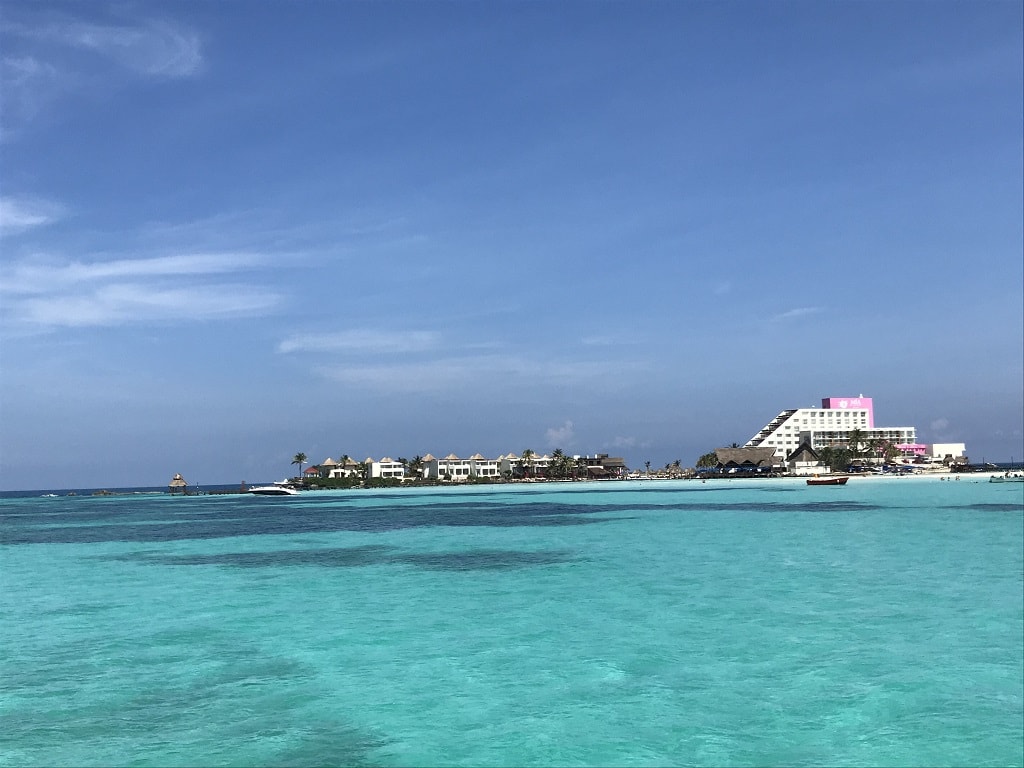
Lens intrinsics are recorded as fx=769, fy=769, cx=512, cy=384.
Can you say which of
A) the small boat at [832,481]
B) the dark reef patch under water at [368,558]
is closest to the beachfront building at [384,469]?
the small boat at [832,481]

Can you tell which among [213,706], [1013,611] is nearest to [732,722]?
A: [213,706]

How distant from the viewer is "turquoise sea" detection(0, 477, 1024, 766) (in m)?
12.1

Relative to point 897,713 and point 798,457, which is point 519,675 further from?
point 798,457

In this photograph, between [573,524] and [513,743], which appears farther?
[573,524]

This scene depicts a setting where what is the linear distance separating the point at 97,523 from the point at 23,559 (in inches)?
1362

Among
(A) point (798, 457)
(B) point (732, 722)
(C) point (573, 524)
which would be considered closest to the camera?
(B) point (732, 722)

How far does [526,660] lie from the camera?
1686 cm

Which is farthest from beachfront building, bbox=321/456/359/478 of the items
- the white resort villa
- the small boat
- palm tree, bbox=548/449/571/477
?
the small boat

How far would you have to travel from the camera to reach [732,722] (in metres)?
12.9

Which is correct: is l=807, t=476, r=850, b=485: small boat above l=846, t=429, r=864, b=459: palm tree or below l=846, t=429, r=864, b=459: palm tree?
below

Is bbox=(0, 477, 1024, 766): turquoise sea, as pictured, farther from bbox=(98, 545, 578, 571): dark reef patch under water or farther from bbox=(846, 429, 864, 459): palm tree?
bbox=(846, 429, 864, 459): palm tree

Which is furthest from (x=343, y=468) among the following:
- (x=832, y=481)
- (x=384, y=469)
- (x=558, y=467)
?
(x=832, y=481)

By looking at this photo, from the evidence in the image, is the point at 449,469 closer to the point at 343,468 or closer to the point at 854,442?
the point at 343,468

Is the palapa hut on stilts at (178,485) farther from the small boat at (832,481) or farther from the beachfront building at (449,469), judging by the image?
the small boat at (832,481)
